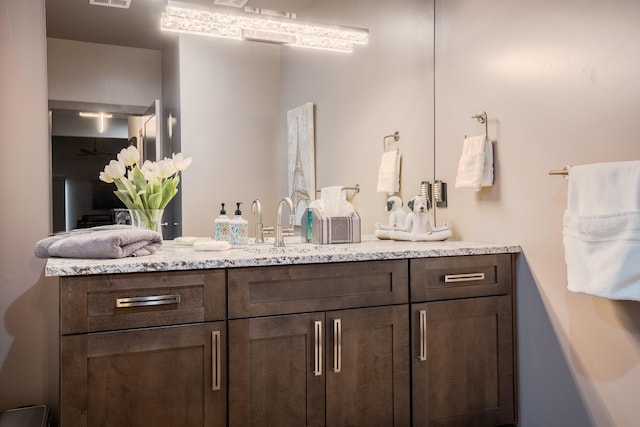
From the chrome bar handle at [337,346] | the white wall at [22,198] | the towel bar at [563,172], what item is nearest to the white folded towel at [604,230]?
the towel bar at [563,172]

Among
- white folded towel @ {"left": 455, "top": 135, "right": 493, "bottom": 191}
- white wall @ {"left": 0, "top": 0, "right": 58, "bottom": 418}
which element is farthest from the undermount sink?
white wall @ {"left": 0, "top": 0, "right": 58, "bottom": 418}

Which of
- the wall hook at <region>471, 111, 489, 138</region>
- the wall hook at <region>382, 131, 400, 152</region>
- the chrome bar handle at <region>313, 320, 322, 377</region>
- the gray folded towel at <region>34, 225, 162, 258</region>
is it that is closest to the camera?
the gray folded towel at <region>34, 225, 162, 258</region>

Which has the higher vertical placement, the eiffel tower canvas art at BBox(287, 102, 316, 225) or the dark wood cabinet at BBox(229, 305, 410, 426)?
the eiffel tower canvas art at BBox(287, 102, 316, 225)

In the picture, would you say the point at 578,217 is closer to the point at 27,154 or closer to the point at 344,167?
the point at 344,167

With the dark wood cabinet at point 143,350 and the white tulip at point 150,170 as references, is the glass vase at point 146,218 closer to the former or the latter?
the white tulip at point 150,170

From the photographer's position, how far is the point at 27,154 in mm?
1917

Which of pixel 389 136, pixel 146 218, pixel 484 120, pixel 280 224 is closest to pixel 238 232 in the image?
pixel 280 224

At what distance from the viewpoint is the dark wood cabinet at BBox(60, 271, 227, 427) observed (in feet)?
4.45

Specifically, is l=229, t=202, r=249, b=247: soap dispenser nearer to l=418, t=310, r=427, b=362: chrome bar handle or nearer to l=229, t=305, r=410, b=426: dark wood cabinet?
l=229, t=305, r=410, b=426: dark wood cabinet

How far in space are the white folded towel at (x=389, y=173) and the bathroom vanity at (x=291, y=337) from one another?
59cm

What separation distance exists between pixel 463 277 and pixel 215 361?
1.00 m

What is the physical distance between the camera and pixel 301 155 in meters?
2.29

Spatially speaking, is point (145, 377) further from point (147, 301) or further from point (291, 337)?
point (291, 337)

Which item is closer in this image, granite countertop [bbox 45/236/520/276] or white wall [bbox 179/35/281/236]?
granite countertop [bbox 45/236/520/276]
